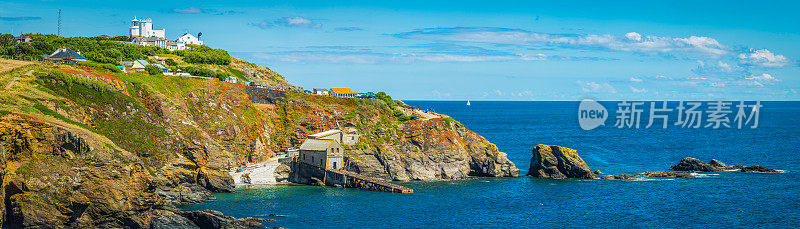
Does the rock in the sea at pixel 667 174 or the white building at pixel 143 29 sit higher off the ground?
the white building at pixel 143 29

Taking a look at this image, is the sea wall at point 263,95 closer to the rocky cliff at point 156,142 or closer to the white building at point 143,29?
the rocky cliff at point 156,142

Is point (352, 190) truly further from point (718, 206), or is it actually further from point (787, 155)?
point (787, 155)

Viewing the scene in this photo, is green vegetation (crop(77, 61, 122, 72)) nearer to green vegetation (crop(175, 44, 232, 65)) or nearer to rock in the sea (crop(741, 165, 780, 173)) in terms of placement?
green vegetation (crop(175, 44, 232, 65))

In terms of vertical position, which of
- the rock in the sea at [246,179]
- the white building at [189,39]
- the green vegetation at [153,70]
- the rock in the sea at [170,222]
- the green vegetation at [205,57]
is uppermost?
the white building at [189,39]

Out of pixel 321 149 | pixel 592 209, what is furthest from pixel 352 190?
pixel 592 209

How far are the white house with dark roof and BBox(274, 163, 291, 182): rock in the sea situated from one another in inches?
100

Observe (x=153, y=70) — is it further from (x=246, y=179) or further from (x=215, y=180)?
(x=215, y=180)

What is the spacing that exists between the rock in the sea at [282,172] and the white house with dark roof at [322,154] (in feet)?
8.36

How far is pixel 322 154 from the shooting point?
96.9 metres

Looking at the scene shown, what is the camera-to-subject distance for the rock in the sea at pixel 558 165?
344ft

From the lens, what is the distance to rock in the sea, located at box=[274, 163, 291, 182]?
97.4 meters

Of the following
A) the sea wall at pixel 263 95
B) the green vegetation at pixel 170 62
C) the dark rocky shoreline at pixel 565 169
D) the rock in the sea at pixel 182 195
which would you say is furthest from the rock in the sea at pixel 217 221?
the green vegetation at pixel 170 62

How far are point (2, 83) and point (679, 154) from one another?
128 m

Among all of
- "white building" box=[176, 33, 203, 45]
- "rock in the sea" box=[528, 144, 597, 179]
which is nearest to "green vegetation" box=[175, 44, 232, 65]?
"white building" box=[176, 33, 203, 45]
